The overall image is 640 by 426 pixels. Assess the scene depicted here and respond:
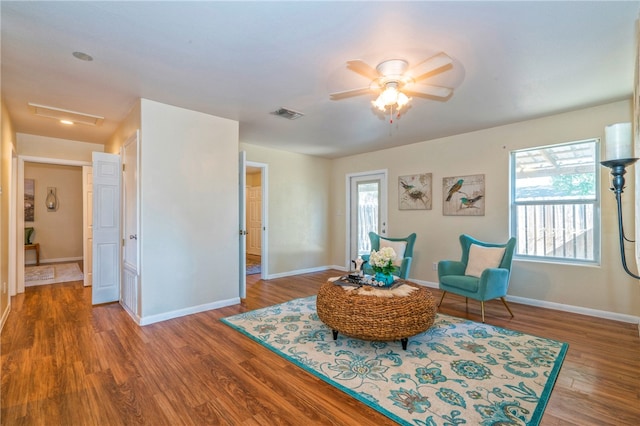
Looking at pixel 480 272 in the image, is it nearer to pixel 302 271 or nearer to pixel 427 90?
pixel 427 90

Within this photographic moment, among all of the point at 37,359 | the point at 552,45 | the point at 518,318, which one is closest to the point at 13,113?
the point at 37,359

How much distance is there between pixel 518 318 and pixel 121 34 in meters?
4.68

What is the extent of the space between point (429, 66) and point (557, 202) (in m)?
2.94

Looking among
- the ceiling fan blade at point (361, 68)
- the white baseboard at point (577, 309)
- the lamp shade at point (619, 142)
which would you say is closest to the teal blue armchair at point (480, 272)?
the white baseboard at point (577, 309)

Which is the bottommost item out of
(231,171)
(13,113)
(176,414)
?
(176,414)

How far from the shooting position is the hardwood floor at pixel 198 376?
1813 millimetres

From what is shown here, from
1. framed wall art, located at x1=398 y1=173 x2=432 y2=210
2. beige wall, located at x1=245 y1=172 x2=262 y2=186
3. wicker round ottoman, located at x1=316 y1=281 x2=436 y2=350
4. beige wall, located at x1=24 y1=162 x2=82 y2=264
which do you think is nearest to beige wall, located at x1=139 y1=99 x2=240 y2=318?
wicker round ottoman, located at x1=316 y1=281 x2=436 y2=350

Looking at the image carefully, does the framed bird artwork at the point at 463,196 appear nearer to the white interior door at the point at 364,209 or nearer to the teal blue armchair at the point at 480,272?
the teal blue armchair at the point at 480,272

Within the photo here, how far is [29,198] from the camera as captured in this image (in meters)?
6.96

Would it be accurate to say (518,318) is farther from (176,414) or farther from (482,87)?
(176,414)

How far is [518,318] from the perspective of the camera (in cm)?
346

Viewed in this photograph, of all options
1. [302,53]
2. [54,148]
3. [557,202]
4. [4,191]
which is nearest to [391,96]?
[302,53]

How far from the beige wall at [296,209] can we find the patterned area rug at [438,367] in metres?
2.51

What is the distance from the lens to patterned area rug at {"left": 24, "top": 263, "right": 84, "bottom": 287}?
533cm
